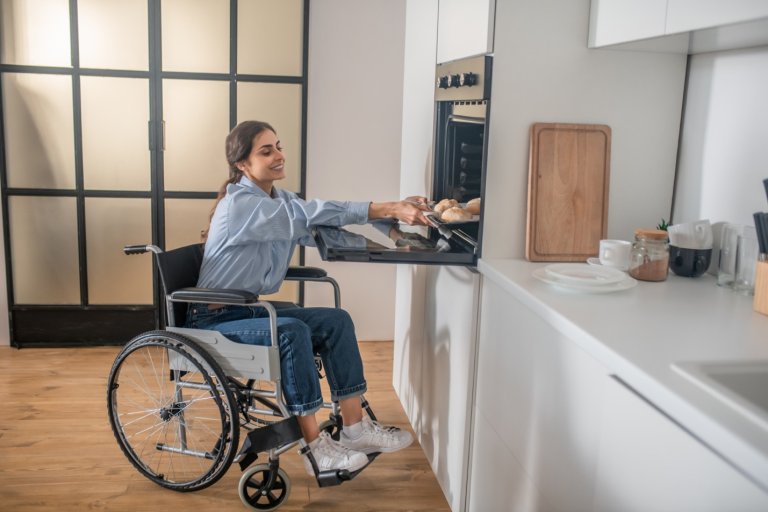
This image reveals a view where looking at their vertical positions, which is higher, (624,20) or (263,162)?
(624,20)

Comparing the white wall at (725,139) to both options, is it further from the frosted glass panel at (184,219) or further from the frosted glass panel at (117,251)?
the frosted glass panel at (117,251)

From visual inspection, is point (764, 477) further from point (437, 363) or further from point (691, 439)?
point (437, 363)

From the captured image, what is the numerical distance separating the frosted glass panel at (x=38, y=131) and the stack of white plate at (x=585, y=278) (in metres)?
2.62

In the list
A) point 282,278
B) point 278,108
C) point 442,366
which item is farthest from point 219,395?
point 278,108

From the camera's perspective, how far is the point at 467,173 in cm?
232

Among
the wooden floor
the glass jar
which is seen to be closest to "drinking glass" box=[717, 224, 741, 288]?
the glass jar

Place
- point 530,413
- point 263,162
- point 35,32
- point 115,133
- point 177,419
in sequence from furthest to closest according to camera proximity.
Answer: point 115,133 < point 35,32 < point 263,162 < point 177,419 < point 530,413

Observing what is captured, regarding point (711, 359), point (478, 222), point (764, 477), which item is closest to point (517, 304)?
point (478, 222)

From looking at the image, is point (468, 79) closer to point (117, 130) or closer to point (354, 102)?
point (354, 102)

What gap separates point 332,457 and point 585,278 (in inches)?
39.0

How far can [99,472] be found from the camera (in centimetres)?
256

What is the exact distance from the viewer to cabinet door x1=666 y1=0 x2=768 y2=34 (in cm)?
142

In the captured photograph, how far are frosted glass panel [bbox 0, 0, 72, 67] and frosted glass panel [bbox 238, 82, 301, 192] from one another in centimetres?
82

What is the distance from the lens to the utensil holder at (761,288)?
63.4 inches
